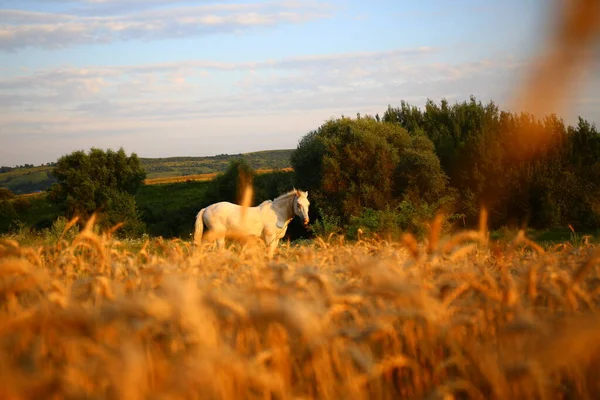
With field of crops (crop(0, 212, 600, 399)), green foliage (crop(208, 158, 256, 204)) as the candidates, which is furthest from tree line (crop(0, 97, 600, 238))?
field of crops (crop(0, 212, 600, 399))

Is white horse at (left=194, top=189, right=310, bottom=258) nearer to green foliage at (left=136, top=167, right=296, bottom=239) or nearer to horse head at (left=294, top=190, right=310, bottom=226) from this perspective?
horse head at (left=294, top=190, right=310, bottom=226)

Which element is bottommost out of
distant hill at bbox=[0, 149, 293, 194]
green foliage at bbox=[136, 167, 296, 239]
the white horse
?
green foliage at bbox=[136, 167, 296, 239]

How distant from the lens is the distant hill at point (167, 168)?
341ft

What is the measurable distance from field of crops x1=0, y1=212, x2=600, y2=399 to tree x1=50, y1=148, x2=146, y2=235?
179ft

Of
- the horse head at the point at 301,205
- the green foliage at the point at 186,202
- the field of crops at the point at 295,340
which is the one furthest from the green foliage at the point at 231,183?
the field of crops at the point at 295,340

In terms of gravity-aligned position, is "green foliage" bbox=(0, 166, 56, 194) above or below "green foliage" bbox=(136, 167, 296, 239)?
above

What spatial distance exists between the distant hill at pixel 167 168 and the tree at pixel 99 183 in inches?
686

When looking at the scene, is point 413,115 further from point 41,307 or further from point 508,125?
point 41,307

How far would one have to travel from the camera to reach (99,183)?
206 feet

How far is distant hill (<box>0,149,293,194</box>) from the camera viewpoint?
104m

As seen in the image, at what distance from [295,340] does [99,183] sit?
6276cm

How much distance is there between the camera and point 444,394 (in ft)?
8.94

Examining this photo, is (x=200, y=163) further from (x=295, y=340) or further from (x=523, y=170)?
(x=295, y=340)

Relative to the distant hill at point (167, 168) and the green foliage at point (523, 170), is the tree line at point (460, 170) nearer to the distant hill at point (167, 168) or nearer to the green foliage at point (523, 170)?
the green foliage at point (523, 170)
